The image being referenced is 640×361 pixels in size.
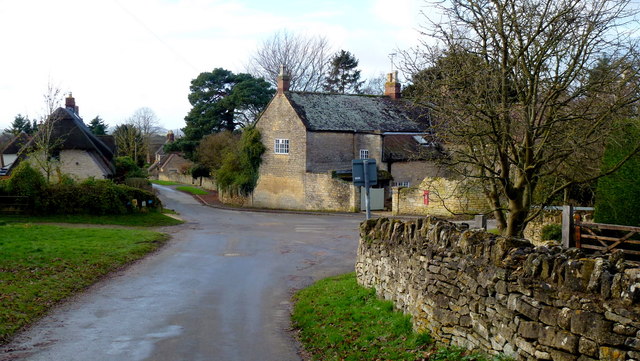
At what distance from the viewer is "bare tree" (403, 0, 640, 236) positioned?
10617 millimetres

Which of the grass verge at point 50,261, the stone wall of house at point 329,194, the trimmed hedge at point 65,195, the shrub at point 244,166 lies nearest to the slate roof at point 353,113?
the stone wall of house at point 329,194

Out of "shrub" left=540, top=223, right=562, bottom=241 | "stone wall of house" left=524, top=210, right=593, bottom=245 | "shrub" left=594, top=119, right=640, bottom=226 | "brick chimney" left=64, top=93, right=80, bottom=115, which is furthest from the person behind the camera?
"brick chimney" left=64, top=93, right=80, bottom=115

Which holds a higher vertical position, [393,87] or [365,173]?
[393,87]

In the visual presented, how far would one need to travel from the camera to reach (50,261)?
17.8 metres

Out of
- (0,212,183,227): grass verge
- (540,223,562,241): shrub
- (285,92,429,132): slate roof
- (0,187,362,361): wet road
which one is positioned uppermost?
(285,92,429,132): slate roof

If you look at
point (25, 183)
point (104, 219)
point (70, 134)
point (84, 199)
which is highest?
point (70, 134)

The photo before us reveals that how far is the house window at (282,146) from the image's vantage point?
148ft

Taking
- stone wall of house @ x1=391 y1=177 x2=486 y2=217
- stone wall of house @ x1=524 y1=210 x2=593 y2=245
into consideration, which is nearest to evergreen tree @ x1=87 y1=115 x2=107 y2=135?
stone wall of house @ x1=391 y1=177 x2=486 y2=217

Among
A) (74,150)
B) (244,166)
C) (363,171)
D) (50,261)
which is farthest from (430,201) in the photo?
(74,150)

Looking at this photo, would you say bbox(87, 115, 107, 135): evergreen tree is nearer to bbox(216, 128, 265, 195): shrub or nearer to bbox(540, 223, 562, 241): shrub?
bbox(216, 128, 265, 195): shrub

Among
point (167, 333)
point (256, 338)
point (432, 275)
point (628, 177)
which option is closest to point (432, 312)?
point (432, 275)

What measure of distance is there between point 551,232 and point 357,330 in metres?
11.1

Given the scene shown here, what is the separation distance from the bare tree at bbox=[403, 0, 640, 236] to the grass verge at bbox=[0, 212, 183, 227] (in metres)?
23.8

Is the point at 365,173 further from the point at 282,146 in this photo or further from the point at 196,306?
the point at 282,146
